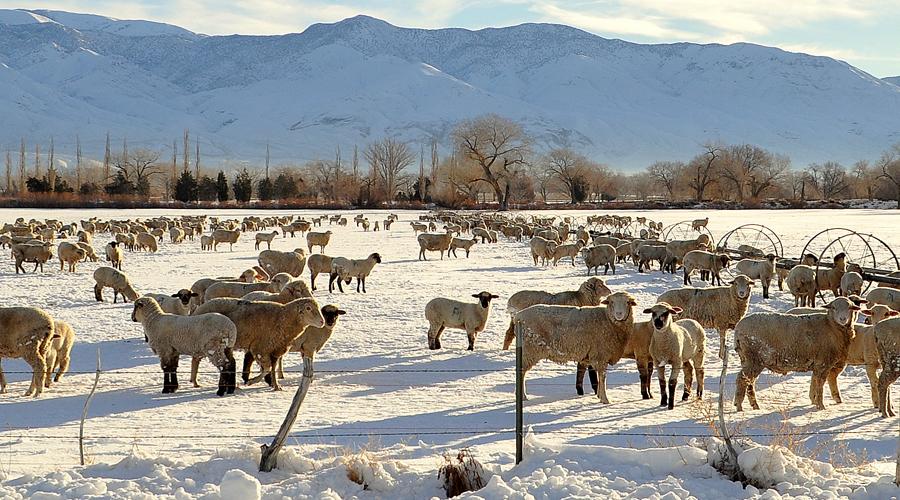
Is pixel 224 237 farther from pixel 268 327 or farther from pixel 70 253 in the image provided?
pixel 268 327

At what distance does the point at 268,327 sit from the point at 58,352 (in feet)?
10.1

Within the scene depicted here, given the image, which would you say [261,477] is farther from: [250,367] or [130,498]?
[250,367]

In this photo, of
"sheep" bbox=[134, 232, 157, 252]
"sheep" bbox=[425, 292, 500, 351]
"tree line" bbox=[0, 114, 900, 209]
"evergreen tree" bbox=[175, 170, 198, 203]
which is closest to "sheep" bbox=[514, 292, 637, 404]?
"sheep" bbox=[425, 292, 500, 351]

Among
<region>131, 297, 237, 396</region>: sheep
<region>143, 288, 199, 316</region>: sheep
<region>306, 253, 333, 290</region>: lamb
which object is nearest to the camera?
<region>131, 297, 237, 396</region>: sheep

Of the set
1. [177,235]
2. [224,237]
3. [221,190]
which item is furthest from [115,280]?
[221,190]

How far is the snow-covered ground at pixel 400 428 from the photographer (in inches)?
297

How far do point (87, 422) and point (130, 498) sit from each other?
10.4ft

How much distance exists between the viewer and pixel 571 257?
34.7 meters

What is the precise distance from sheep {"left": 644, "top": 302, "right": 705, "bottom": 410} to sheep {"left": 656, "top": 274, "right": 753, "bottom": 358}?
3246mm

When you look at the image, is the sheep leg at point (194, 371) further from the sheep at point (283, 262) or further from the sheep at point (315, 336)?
the sheep at point (283, 262)

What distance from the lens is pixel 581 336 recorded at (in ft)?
38.0

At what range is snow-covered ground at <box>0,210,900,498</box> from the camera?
7.54m

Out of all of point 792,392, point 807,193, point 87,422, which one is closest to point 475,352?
point 792,392

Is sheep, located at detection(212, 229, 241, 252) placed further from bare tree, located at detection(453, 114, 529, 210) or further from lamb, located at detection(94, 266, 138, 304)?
bare tree, located at detection(453, 114, 529, 210)
